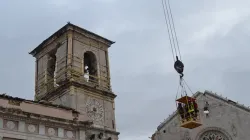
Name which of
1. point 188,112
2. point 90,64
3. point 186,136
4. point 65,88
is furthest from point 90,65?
point 188,112

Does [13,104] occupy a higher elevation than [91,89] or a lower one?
lower

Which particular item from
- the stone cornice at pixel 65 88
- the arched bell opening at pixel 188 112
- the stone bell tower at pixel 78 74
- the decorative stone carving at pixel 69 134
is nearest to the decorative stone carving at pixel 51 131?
the decorative stone carving at pixel 69 134

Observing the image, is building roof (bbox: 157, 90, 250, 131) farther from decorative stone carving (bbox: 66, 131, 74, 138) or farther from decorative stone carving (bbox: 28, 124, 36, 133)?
decorative stone carving (bbox: 28, 124, 36, 133)

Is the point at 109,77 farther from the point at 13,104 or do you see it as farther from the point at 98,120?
the point at 13,104

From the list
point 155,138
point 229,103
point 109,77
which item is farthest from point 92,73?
point 229,103

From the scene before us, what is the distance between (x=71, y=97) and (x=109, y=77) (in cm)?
468

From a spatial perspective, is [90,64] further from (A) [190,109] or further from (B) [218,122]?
(A) [190,109]

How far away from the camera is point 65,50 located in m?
29.8

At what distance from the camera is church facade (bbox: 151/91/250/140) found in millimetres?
29891

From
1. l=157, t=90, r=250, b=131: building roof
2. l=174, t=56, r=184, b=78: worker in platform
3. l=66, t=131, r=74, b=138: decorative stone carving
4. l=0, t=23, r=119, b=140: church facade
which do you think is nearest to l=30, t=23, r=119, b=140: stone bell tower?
l=0, t=23, r=119, b=140: church facade

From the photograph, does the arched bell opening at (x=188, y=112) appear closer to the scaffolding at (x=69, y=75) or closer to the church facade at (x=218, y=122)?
the scaffolding at (x=69, y=75)

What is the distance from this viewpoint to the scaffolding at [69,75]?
2853cm

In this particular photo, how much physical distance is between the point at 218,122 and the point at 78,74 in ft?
34.6

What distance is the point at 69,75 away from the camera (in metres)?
28.2
